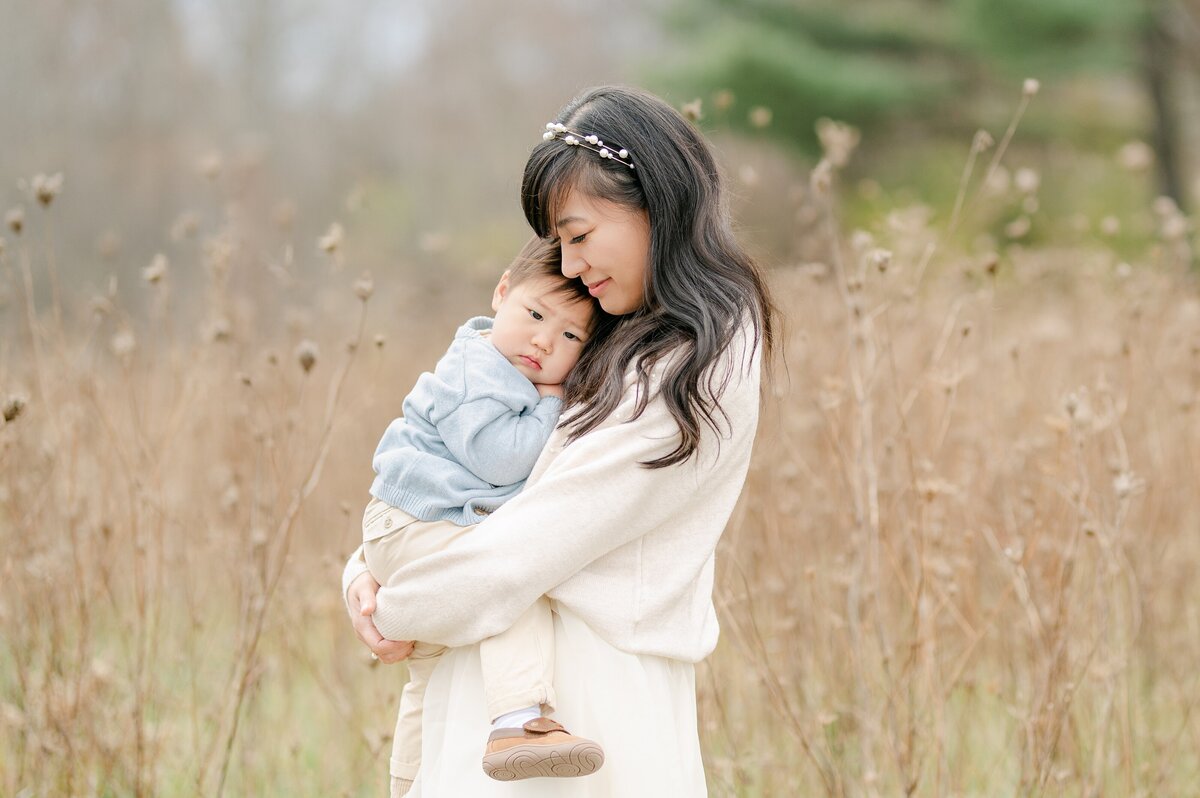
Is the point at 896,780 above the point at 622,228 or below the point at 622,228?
below

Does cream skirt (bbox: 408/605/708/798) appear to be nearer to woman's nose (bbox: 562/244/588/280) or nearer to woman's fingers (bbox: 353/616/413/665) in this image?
woman's fingers (bbox: 353/616/413/665)

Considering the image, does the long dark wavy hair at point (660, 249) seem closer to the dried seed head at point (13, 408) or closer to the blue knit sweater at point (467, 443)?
the blue knit sweater at point (467, 443)

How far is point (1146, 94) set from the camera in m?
10.6

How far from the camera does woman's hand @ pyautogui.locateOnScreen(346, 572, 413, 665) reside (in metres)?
1.63

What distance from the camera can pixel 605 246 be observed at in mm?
1657

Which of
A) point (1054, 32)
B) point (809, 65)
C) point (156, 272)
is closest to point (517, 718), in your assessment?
point (156, 272)

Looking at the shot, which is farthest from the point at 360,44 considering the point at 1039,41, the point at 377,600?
the point at 377,600

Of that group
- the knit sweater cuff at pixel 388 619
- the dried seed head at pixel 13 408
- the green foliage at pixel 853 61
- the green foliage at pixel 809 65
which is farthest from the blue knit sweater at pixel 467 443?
the green foliage at pixel 809 65

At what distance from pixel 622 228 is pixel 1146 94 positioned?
34.1 ft

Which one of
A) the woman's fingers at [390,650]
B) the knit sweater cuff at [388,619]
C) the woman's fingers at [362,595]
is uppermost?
the woman's fingers at [362,595]

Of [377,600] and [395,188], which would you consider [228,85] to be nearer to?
[395,188]

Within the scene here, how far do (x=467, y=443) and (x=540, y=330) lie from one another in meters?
0.20

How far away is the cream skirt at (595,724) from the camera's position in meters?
1.56

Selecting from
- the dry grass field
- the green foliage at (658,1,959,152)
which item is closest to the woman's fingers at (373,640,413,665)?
the dry grass field
